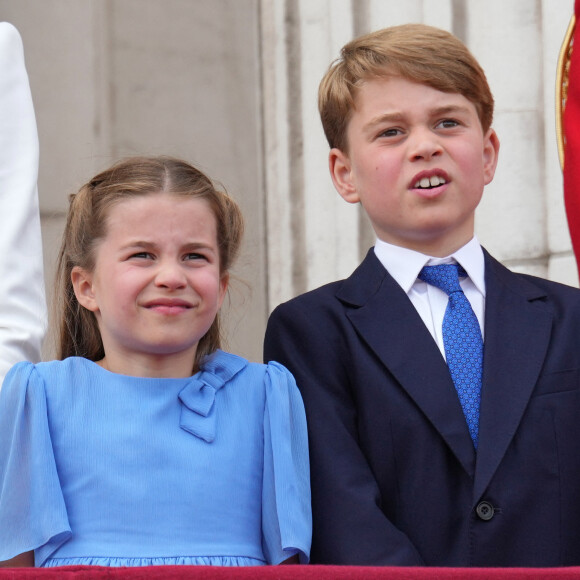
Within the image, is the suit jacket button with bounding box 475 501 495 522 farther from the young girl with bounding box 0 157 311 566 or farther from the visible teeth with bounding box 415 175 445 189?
the visible teeth with bounding box 415 175 445 189

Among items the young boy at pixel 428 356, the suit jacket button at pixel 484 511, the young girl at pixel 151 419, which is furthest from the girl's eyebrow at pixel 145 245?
the suit jacket button at pixel 484 511

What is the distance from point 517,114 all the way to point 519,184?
18 cm

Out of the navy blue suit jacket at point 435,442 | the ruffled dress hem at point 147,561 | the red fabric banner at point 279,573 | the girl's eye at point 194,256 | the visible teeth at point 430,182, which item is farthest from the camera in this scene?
the visible teeth at point 430,182

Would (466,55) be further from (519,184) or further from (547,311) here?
(519,184)

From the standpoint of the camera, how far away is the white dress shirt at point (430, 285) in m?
2.06

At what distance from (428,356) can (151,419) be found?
1.40 ft

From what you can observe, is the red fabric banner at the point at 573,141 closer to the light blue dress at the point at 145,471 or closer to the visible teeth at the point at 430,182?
the visible teeth at the point at 430,182

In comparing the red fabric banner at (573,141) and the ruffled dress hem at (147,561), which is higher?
the red fabric banner at (573,141)

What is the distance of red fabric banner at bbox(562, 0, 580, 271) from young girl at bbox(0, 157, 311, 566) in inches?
19.5

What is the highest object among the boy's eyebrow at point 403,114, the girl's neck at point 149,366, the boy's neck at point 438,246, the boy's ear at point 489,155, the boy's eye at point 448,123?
the boy's eyebrow at point 403,114

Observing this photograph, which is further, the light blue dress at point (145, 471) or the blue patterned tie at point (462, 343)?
the blue patterned tie at point (462, 343)

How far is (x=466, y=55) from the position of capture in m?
2.18

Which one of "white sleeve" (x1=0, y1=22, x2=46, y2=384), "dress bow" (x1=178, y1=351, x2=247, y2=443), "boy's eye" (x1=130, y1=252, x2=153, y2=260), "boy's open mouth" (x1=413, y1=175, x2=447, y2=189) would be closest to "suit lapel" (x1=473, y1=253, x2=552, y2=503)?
"boy's open mouth" (x1=413, y1=175, x2=447, y2=189)

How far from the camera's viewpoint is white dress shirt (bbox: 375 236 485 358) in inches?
81.0
